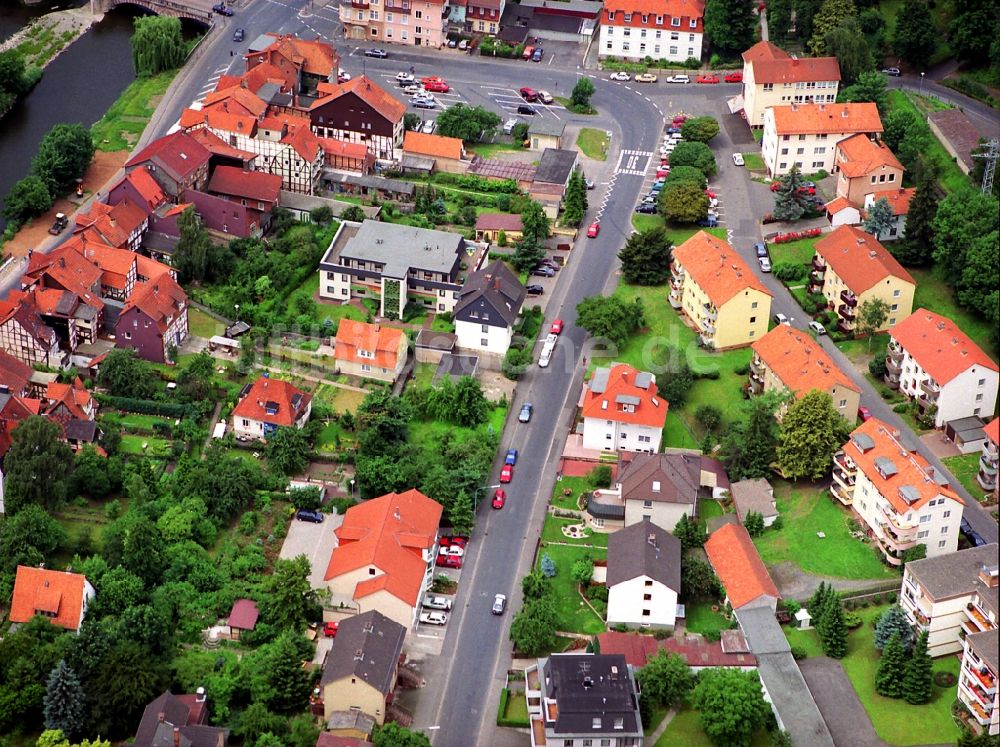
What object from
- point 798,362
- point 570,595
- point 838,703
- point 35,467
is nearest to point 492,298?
point 798,362

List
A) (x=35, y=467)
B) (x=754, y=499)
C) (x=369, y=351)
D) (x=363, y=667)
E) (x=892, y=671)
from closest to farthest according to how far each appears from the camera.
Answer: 1. (x=363, y=667)
2. (x=892, y=671)
3. (x=35, y=467)
4. (x=754, y=499)
5. (x=369, y=351)

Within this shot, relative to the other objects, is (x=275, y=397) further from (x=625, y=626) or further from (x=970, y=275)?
(x=970, y=275)

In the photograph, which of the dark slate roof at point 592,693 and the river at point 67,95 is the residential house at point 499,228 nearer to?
the river at point 67,95

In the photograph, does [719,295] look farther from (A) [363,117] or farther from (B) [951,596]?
(A) [363,117]

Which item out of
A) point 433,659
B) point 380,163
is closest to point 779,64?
point 380,163

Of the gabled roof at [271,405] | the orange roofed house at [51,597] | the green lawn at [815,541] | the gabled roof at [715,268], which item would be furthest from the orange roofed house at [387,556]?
the gabled roof at [715,268]

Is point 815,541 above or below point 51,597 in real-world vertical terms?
above
